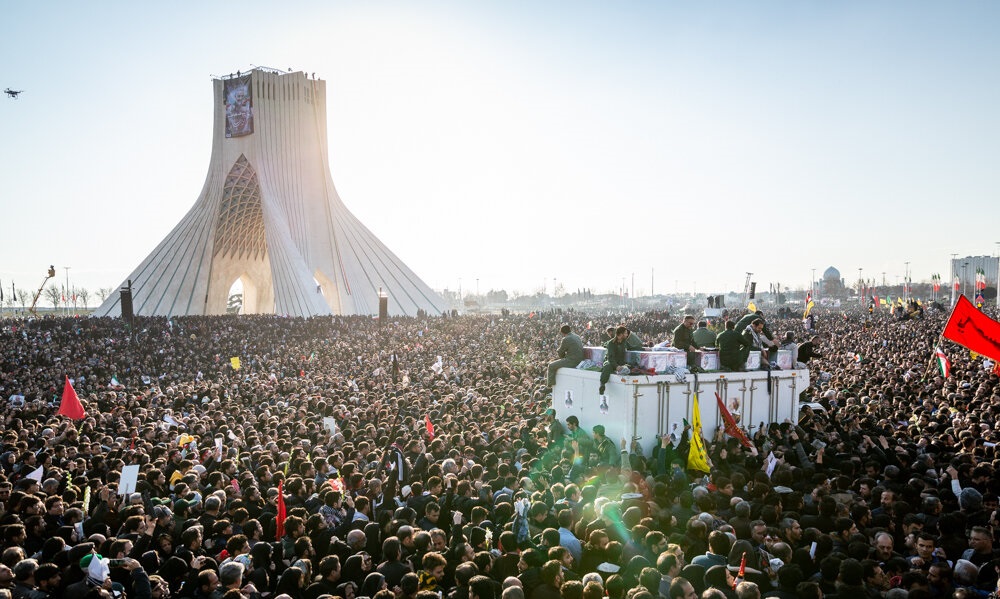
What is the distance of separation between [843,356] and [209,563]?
2121cm

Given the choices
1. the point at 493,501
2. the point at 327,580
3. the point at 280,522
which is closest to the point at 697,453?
the point at 493,501

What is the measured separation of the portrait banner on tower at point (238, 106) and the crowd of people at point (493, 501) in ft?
110

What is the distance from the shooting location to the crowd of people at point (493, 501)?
182 inches

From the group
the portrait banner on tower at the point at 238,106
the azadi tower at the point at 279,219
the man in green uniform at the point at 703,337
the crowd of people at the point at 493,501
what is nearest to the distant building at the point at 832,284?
the azadi tower at the point at 279,219

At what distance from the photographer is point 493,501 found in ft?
22.6

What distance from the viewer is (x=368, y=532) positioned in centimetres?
564

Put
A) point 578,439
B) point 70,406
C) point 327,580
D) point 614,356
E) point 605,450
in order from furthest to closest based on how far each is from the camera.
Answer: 1. point 70,406
2. point 578,439
3. point 614,356
4. point 605,450
5. point 327,580

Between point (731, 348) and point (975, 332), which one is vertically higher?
point (975, 332)

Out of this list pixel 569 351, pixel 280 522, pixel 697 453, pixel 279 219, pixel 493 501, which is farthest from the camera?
pixel 279 219

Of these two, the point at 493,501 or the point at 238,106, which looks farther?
the point at 238,106

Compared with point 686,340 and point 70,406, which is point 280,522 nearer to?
point 686,340

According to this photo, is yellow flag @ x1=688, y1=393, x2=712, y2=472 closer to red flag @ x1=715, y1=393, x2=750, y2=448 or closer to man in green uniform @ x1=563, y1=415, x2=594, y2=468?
red flag @ x1=715, y1=393, x2=750, y2=448

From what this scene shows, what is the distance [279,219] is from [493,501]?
3944cm

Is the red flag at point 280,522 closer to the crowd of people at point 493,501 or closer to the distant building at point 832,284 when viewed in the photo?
the crowd of people at point 493,501
